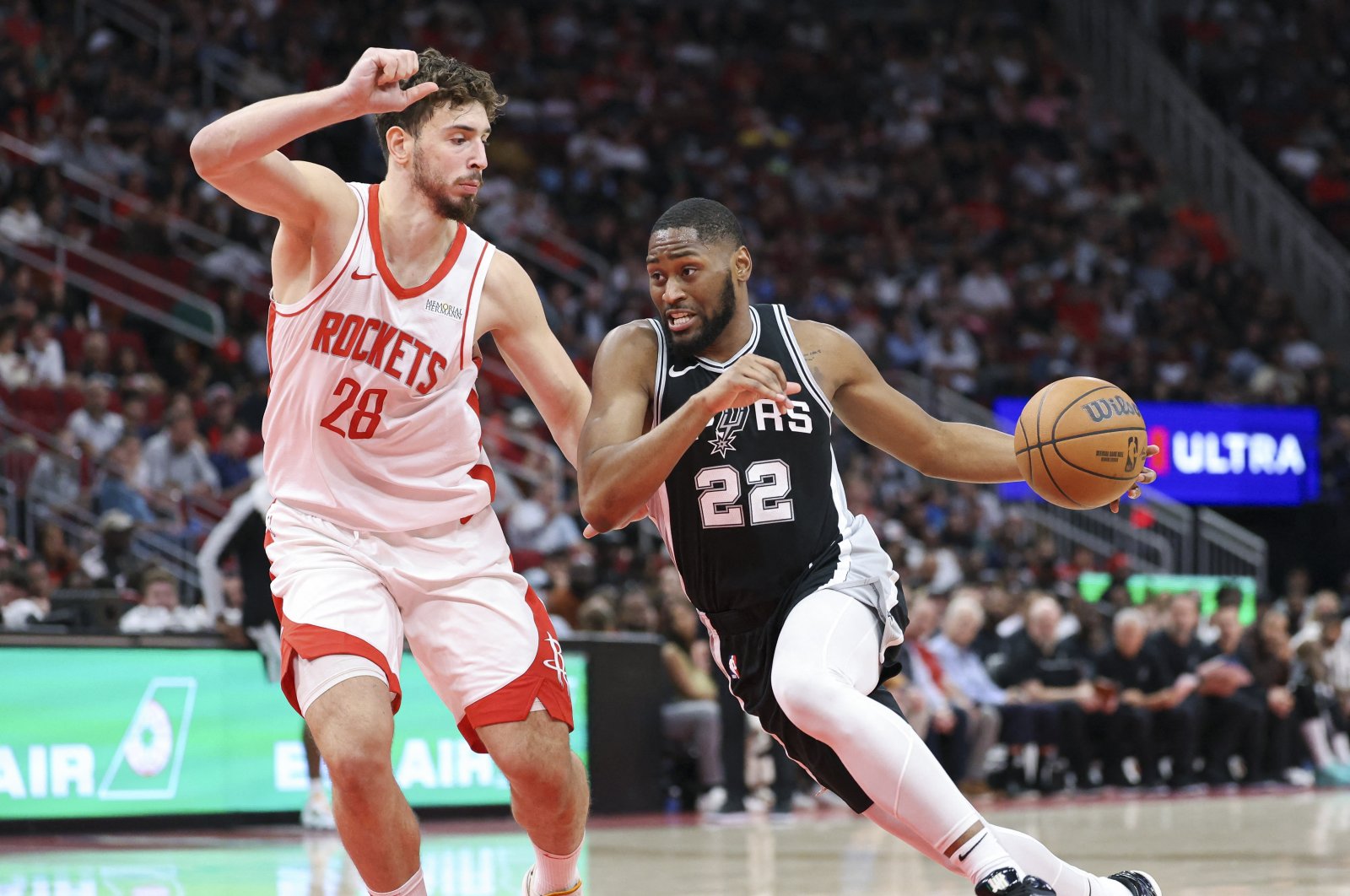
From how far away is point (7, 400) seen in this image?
1306 centimetres

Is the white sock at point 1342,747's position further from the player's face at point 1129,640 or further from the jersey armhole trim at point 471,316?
the jersey armhole trim at point 471,316

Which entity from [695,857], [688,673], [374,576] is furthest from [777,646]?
[688,673]

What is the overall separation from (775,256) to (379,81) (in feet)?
52.8

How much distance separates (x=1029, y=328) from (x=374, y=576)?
55.8 feet

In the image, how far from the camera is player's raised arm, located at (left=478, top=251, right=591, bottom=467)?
481 centimetres

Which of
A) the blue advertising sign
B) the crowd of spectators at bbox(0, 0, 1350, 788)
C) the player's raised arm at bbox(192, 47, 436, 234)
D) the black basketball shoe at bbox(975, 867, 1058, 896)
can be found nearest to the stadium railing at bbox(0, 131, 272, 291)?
the crowd of spectators at bbox(0, 0, 1350, 788)

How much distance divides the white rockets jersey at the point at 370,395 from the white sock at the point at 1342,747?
12.5m

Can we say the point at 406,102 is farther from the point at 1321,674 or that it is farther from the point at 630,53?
the point at 630,53

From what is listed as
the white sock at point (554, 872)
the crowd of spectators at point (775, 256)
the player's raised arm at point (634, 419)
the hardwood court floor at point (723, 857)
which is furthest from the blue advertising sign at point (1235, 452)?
the white sock at point (554, 872)

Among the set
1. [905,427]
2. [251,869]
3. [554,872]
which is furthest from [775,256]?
[554,872]

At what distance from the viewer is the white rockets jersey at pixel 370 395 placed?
454cm

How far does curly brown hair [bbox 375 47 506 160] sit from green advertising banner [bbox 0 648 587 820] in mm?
6053

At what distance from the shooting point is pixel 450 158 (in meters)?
4.67

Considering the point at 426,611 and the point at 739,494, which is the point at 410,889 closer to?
the point at 426,611
